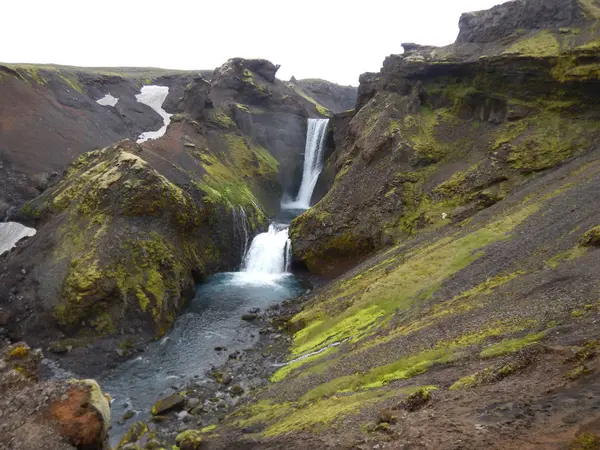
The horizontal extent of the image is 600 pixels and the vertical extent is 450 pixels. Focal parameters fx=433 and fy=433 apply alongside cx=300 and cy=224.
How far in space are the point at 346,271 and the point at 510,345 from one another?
80.1 ft

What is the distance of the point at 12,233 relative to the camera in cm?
4000

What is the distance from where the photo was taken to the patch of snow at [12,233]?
39062 mm

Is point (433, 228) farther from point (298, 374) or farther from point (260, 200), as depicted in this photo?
point (260, 200)

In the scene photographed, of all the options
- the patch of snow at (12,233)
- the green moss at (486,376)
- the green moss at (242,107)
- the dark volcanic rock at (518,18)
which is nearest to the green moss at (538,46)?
the dark volcanic rock at (518,18)

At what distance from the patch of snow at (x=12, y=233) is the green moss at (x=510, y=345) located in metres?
39.3

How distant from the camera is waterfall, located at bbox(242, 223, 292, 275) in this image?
43.0 metres

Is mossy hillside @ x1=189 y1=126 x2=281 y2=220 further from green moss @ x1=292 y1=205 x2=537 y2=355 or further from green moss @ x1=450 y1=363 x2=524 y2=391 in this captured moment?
green moss @ x1=450 y1=363 x2=524 y2=391

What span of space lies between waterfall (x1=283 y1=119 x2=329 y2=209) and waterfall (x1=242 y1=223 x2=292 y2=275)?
19749 mm

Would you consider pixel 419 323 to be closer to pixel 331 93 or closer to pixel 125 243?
pixel 125 243

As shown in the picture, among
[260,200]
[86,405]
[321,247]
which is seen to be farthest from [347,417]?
[260,200]

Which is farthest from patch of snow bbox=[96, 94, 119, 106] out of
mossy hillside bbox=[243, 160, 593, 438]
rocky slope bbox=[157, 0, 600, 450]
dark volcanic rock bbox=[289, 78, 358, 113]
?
mossy hillside bbox=[243, 160, 593, 438]

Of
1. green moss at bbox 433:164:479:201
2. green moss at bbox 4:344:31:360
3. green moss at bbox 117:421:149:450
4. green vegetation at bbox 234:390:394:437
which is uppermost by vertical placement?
green moss at bbox 433:164:479:201

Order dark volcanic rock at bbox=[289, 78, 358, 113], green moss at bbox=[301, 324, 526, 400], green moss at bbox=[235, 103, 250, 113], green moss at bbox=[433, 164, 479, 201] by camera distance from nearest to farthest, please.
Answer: green moss at bbox=[301, 324, 526, 400], green moss at bbox=[433, 164, 479, 201], green moss at bbox=[235, 103, 250, 113], dark volcanic rock at bbox=[289, 78, 358, 113]

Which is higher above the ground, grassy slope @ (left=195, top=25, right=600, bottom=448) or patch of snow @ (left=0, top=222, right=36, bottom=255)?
patch of snow @ (left=0, top=222, right=36, bottom=255)
